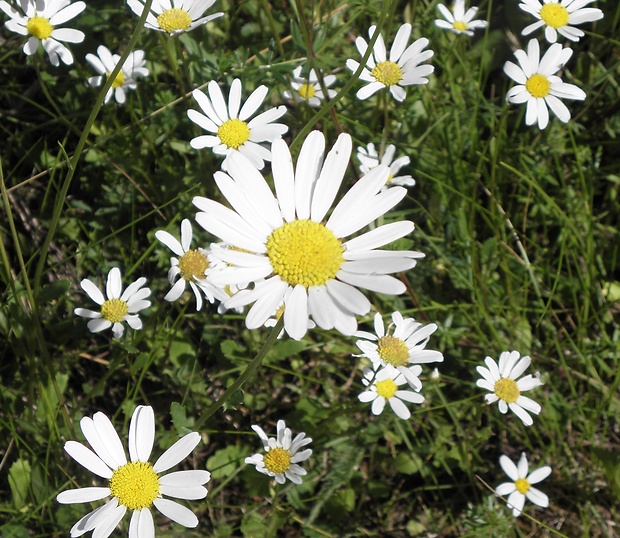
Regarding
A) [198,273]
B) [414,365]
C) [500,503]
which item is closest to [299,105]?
[198,273]

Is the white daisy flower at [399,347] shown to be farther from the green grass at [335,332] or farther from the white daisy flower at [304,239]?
the white daisy flower at [304,239]

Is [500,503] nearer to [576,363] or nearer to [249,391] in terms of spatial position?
[576,363]

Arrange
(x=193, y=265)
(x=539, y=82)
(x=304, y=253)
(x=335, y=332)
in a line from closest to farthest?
(x=304, y=253), (x=193, y=265), (x=539, y=82), (x=335, y=332)

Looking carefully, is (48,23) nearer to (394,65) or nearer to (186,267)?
(186,267)

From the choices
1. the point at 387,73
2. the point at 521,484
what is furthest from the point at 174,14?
the point at 521,484

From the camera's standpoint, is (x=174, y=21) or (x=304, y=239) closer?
(x=304, y=239)

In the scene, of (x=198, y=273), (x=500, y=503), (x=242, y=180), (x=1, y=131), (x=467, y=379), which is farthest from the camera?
(x=1, y=131)

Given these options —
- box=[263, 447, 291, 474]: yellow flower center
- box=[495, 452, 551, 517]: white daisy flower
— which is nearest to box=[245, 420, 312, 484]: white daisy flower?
box=[263, 447, 291, 474]: yellow flower center

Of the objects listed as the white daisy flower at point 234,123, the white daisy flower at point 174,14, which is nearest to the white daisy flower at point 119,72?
the white daisy flower at point 174,14
